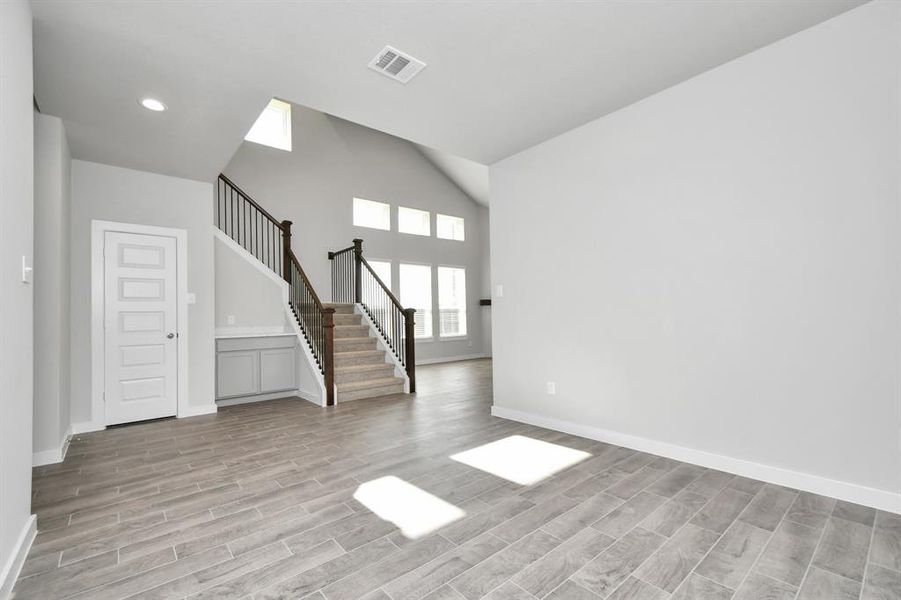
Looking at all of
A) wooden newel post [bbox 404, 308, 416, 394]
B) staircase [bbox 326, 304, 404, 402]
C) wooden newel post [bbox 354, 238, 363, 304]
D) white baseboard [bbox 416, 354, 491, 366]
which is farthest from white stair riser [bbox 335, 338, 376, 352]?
white baseboard [bbox 416, 354, 491, 366]

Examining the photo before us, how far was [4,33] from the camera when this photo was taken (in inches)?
69.9

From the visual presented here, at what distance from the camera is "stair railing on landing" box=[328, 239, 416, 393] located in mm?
6516

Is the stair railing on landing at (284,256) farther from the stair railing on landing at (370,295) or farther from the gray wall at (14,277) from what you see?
the gray wall at (14,277)

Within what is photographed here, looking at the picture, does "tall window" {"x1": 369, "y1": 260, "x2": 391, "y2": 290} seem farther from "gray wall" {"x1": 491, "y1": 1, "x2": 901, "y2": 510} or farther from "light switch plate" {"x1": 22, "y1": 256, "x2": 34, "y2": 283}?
"light switch plate" {"x1": 22, "y1": 256, "x2": 34, "y2": 283}

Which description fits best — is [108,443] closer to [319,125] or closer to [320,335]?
[320,335]

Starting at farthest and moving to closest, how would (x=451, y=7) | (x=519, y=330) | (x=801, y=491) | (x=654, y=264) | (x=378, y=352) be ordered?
(x=378, y=352) → (x=519, y=330) → (x=654, y=264) → (x=801, y=491) → (x=451, y=7)

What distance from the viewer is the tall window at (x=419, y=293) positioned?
9.55 metres

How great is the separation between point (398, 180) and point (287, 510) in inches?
317

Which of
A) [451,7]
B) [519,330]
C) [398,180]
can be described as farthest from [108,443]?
[398,180]

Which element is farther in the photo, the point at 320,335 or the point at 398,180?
the point at 398,180

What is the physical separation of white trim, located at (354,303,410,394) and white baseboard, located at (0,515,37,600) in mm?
4202

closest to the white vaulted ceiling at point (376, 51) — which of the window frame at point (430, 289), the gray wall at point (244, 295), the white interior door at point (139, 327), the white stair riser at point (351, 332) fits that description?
the white interior door at point (139, 327)

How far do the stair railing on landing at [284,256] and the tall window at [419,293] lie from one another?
294 cm

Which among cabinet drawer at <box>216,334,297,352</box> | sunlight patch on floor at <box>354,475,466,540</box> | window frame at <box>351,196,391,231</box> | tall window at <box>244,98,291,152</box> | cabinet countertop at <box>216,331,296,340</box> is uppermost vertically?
tall window at <box>244,98,291,152</box>
